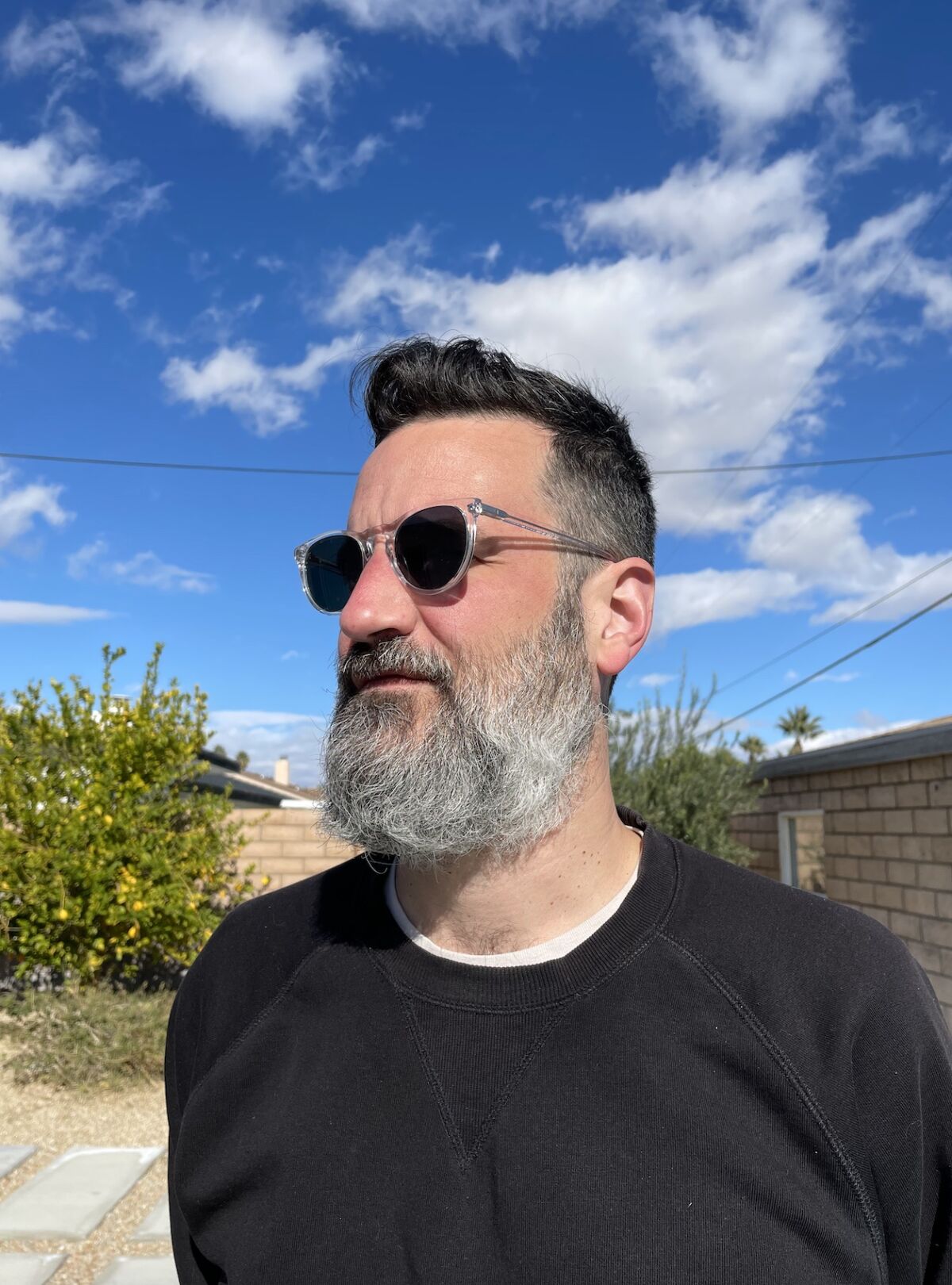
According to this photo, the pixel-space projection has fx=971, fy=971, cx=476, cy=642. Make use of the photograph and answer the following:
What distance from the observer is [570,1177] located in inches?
49.8

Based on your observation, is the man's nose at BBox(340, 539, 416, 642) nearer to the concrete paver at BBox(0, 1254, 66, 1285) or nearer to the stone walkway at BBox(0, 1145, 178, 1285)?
the stone walkway at BBox(0, 1145, 178, 1285)

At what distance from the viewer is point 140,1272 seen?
162 inches

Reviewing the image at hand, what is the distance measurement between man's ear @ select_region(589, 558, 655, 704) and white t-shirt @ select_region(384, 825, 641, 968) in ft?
1.23

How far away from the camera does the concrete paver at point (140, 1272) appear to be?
4027 millimetres

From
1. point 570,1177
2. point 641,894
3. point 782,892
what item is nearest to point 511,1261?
point 570,1177

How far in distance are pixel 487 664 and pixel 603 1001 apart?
540 millimetres

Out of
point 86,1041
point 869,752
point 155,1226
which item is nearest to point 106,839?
point 86,1041

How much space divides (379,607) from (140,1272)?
12.9 feet

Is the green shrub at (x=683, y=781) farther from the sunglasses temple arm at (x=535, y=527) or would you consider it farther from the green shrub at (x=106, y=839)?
the sunglasses temple arm at (x=535, y=527)

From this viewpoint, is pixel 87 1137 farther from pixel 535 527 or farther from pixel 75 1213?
pixel 535 527

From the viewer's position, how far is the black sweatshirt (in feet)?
4.04

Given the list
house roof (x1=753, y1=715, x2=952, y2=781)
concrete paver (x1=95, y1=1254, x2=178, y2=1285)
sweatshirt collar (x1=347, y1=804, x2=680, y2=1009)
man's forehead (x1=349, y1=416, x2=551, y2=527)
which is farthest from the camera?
house roof (x1=753, y1=715, x2=952, y2=781)

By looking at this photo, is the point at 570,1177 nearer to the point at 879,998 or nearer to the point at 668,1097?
the point at 668,1097

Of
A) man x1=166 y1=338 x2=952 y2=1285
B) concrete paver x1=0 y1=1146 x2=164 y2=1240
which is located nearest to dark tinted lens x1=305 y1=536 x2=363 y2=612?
man x1=166 y1=338 x2=952 y2=1285
